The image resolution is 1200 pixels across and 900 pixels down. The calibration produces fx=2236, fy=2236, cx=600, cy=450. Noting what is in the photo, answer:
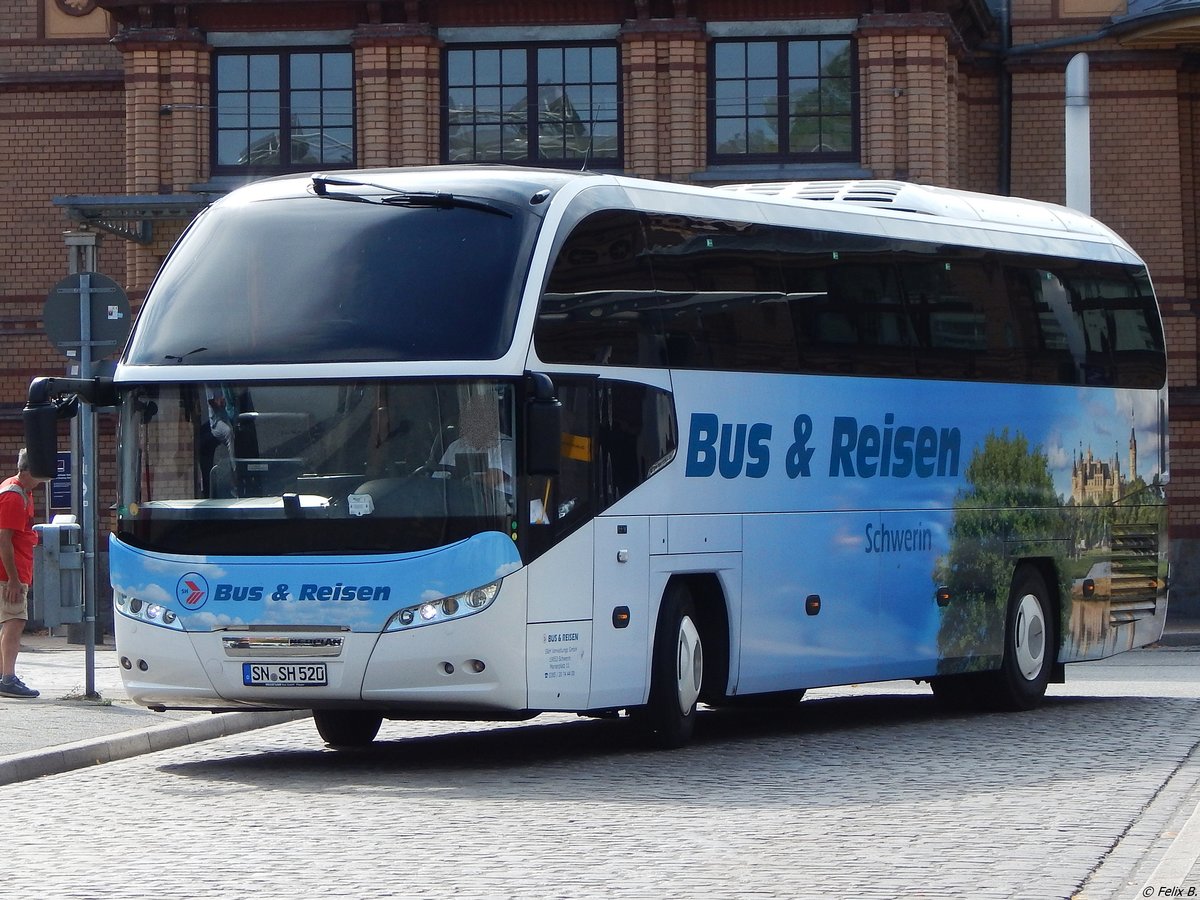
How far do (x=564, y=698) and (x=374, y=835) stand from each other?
2.86m

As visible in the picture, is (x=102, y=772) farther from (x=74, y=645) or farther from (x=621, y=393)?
(x=74, y=645)

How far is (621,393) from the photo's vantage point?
12844 mm

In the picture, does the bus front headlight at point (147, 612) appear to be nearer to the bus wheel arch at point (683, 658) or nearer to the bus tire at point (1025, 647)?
the bus wheel arch at point (683, 658)

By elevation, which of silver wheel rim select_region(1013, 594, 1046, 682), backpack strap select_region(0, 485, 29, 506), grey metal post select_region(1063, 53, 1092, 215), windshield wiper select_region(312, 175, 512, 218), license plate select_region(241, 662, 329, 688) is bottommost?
silver wheel rim select_region(1013, 594, 1046, 682)

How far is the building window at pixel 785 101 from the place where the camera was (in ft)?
92.2

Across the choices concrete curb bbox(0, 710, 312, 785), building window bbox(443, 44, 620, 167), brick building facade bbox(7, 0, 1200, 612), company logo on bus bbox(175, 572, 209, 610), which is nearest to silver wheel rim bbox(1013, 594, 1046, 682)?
concrete curb bbox(0, 710, 312, 785)

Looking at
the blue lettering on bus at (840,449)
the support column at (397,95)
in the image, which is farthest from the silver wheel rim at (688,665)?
the support column at (397,95)

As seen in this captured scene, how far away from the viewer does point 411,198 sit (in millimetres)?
12359

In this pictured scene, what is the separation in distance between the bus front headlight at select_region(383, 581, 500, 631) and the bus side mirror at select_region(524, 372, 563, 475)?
754mm

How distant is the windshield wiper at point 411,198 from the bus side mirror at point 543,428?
106 cm

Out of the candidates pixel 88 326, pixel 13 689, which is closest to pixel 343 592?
pixel 88 326

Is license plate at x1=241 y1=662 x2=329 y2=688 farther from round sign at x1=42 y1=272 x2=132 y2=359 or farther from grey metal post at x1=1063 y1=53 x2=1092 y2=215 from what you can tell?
grey metal post at x1=1063 y1=53 x2=1092 y2=215

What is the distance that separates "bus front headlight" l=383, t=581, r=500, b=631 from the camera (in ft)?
38.5

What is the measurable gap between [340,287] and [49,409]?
1764 mm
